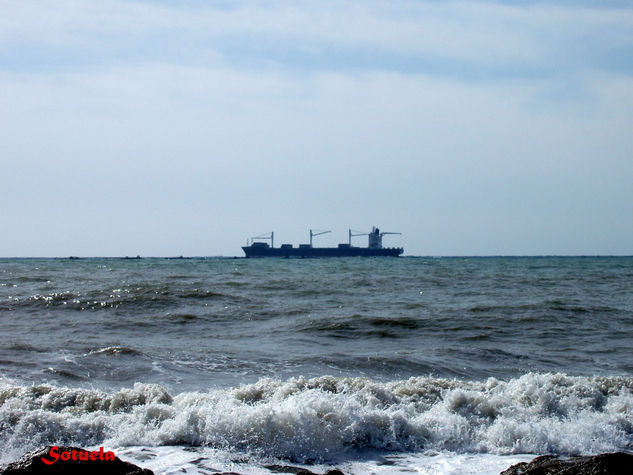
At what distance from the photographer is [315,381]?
8.79 m

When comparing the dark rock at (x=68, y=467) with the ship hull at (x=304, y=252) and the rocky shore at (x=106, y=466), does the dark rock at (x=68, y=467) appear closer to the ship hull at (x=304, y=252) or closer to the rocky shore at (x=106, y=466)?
the rocky shore at (x=106, y=466)

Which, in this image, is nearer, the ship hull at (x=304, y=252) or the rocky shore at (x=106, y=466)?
the rocky shore at (x=106, y=466)

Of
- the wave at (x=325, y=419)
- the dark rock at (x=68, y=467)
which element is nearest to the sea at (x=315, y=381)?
the wave at (x=325, y=419)

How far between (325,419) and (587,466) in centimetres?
294

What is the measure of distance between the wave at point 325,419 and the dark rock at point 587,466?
1.42m

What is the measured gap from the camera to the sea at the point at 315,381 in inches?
249

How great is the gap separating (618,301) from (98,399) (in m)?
18.6

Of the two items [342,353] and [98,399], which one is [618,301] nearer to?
[342,353]

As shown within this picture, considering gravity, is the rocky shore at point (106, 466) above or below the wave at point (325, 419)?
above

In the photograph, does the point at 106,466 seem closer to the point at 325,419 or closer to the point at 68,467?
the point at 68,467

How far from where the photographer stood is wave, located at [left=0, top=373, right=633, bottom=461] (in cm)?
639

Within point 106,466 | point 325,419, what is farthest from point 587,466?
point 106,466

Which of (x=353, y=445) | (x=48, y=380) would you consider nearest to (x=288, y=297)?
(x=48, y=380)

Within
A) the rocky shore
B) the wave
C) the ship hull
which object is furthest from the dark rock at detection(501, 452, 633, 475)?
the ship hull
